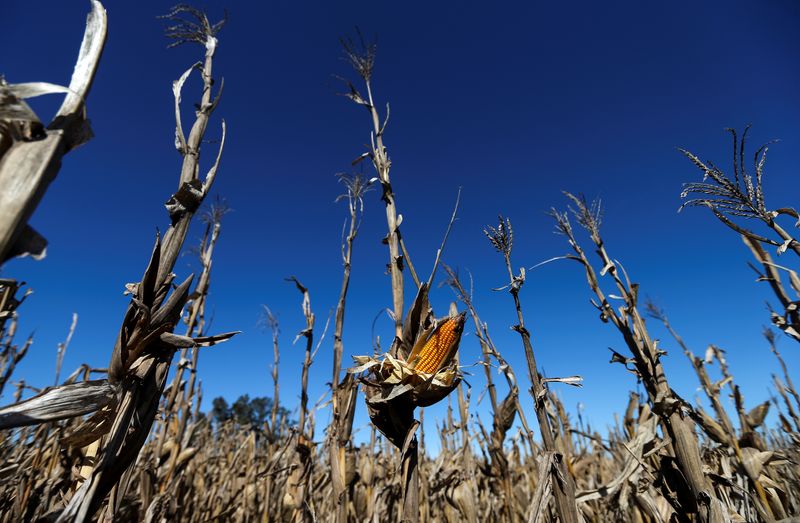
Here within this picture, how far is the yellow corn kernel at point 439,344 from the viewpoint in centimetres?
199

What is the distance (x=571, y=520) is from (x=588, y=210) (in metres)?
2.50

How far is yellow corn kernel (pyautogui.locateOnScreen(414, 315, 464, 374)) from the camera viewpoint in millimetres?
1989

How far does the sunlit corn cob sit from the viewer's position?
198 centimetres

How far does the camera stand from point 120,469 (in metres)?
1.26

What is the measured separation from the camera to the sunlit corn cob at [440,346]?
198 cm

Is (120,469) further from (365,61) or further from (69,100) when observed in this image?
(365,61)

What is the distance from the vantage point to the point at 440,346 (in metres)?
2.02

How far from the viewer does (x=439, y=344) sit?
6.64 feet

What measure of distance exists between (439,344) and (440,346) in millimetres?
13

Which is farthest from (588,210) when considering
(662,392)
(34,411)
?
(34,411)

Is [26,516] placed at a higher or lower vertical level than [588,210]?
lower

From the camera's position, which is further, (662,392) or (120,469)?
(662,392)

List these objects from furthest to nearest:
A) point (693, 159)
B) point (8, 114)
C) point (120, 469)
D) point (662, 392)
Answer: point (662, 392), point (693, 159), point (120, 469), point (8, 114)

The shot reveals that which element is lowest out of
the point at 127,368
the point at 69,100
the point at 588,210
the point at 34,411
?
the point at 34,411
